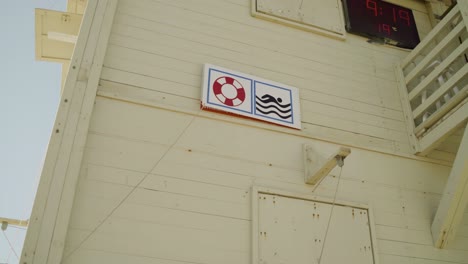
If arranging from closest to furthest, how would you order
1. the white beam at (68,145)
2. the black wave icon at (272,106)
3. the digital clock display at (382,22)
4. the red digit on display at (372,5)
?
the white beam at (68,145) < the black wave icon at (272,106) < the digital clock display at (382,22) < the red digit on display at (372,5)

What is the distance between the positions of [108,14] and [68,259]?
5.59 ft

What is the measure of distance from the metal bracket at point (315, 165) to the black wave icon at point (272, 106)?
0.29m

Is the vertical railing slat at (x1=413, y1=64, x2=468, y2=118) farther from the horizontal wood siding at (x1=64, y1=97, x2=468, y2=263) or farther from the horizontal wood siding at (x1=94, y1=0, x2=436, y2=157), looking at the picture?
the horizontal wood siding at (x1=64, y1=97, x2=468, y2=263)

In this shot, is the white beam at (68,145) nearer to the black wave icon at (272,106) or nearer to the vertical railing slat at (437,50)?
the black wave icon at (272,106)

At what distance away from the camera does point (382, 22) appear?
4094mm

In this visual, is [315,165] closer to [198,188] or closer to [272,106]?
[272,106]

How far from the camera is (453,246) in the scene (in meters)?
2.93

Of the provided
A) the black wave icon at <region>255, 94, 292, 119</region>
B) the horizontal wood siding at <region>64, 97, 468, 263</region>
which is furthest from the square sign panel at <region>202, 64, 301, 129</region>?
the horizontal wood siding at <region>64, 97, 468, 263</region>

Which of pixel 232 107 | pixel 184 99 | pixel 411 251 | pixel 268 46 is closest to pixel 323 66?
pixel 268 46

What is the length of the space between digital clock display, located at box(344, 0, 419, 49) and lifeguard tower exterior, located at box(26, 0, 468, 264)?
0.16 m

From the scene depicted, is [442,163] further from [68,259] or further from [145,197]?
[68,259]

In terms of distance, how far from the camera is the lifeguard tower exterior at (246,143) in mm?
2277

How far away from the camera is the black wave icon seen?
2.96 metres

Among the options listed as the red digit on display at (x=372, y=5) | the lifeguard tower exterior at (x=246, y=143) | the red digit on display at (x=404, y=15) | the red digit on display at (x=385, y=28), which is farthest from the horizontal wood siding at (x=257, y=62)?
the red digit on display at (x=404, y=15)
